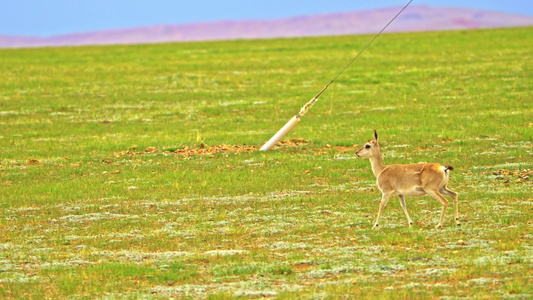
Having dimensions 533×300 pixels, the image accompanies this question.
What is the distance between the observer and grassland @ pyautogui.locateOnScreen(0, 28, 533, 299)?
14.6 m

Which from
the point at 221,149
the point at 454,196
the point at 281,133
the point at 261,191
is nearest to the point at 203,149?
the point at 221,149

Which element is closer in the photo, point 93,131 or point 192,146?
point 192,146

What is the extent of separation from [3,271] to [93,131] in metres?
22.8

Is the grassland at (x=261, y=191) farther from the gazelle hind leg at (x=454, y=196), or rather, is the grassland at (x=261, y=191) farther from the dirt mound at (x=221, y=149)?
the dirt mound at (x=221, y=149)

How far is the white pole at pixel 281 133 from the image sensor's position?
28562 mm

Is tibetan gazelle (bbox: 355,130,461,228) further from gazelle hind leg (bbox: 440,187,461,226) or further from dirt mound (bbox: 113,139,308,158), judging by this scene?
dirt mound (bbox: 113,139,308,158)

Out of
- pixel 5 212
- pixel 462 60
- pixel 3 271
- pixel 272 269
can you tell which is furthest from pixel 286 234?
pixel 462 60

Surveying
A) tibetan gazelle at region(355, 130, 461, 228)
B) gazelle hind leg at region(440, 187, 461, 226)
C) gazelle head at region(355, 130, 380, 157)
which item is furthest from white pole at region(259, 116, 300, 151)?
gazelle hind leg at region(440, 187, 461, 226)

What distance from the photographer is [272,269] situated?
49.0 feet

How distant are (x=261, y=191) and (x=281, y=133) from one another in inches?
240

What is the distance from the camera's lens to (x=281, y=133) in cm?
2878

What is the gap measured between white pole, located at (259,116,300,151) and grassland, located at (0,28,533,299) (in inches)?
16.2

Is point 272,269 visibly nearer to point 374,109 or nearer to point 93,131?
point 93,131

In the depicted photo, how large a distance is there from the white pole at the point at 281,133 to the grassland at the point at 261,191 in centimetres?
41
